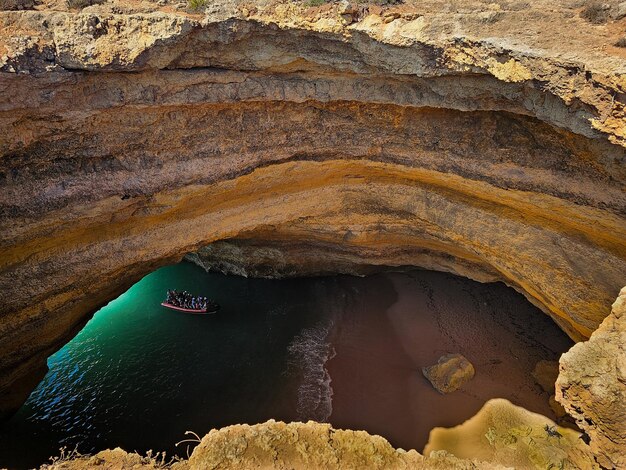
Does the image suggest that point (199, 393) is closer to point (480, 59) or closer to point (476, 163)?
point (476, 163)

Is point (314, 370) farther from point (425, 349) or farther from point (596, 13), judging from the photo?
point (596, 13)

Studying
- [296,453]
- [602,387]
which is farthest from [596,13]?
[296,453]

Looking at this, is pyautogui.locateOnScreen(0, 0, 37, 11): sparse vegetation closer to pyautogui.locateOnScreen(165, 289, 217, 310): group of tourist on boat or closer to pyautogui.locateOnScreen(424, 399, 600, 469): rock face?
pyautogui.locateOnScreen(165, 289, 217, 310): group of tourist on boat

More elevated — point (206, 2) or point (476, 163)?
point (206, 2)

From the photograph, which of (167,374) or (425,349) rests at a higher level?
(425,349)

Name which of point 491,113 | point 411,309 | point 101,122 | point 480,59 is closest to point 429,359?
point 411,309
